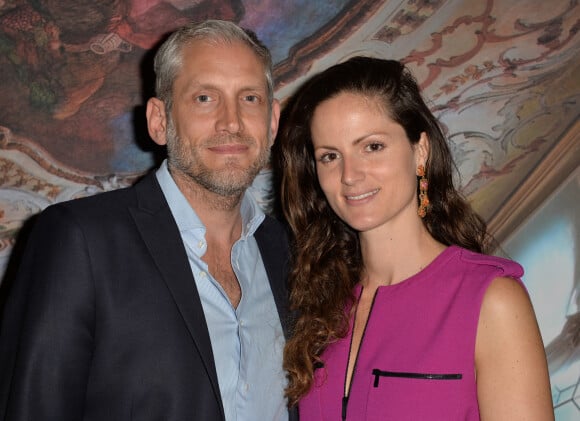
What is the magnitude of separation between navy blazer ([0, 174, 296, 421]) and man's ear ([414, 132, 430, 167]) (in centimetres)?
78

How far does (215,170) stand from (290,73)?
0.64m

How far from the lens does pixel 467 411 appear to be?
1.74m

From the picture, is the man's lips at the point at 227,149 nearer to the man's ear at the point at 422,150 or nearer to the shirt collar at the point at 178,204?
the shirt collar at the point at 178,204

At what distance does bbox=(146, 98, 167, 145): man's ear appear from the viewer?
6.81 feet

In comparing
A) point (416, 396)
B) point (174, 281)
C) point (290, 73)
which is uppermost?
point (290, 73)

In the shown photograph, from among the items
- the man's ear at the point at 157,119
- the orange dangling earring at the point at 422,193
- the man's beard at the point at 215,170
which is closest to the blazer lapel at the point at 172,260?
the man's beard at the point at 215,170

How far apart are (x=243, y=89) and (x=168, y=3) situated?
51 centimetres

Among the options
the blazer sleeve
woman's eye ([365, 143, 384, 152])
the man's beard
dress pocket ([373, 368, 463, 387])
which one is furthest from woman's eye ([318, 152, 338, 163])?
the blazer sleeve

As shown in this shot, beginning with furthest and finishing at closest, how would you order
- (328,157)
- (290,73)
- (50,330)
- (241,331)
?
(290,73) → (328,157) → (241,331) → (50,330)

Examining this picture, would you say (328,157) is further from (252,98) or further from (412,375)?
(412,375)

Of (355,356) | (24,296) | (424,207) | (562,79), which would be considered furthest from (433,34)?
(24,296)

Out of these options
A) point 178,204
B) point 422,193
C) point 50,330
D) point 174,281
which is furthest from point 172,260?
point 422,193

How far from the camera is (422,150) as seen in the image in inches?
80.6

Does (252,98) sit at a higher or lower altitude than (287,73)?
lower
